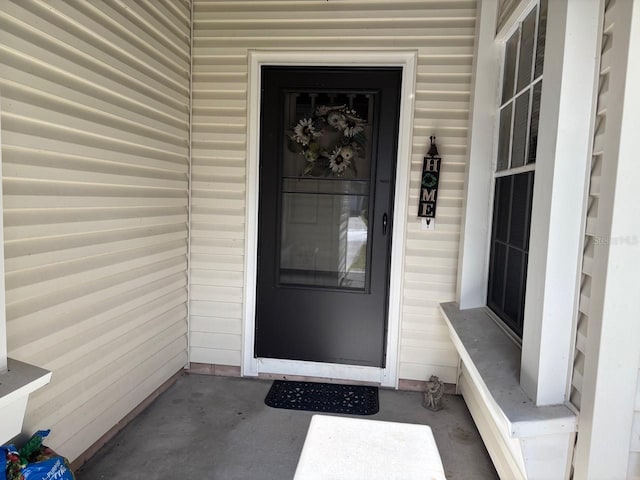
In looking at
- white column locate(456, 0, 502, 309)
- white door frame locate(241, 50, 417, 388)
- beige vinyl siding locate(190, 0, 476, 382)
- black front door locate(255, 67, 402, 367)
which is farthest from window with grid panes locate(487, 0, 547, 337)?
black front door locate(255, 67, 402, 367)

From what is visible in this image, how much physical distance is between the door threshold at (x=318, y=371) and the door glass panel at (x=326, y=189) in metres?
0.56

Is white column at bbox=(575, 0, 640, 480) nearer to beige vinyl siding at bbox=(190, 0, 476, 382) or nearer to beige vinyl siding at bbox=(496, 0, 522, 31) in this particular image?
beige vinyl siding at bbox=(496, 0, 522, 31)

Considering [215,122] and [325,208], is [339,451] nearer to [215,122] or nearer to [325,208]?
[325,208]

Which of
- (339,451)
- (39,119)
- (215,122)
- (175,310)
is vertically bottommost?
(339,451)

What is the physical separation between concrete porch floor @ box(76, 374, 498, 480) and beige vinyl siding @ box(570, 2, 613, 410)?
3.06 ft

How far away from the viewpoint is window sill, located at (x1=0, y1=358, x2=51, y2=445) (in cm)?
124

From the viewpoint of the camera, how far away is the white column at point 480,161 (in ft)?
7.98

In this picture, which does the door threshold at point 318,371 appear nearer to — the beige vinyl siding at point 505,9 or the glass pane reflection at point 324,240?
the glass pane reflection at point 324,240

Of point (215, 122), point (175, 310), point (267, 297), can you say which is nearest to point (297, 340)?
point (267, 297)

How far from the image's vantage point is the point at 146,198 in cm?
230

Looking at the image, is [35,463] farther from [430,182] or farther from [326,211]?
[430,182]

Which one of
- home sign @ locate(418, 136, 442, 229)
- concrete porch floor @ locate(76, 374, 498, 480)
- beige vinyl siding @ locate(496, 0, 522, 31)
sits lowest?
concrete porch floor @ locate(76, 374, 498, 480)

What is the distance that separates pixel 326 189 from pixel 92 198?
1.44 m

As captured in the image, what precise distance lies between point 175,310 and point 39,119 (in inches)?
59.8
